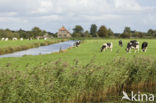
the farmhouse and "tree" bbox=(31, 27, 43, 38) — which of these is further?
the farmhouse

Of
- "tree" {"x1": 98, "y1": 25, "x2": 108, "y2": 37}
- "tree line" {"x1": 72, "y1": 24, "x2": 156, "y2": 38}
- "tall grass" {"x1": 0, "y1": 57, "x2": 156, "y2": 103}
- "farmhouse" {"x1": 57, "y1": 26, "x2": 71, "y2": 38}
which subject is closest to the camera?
"tall grass" {"x1": 0, "y1": 57, "x2": 156, "y2": 103}

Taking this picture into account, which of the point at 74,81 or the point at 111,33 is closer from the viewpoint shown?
the point at 74,81

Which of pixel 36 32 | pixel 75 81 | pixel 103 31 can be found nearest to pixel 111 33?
pixel 103 31

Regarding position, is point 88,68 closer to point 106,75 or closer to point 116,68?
point 106,75

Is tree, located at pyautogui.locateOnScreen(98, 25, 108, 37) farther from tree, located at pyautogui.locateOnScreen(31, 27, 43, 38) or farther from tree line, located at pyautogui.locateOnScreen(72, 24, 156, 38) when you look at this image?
tree, located at pyautogui.locateOnScreen(31, 27, 43, 38)

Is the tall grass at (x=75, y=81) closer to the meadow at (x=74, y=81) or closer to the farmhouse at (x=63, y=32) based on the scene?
the meadow at (x=74, y=81)

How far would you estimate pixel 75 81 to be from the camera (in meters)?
11.4

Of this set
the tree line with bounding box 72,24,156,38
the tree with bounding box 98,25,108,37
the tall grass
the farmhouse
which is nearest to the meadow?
the tall grass

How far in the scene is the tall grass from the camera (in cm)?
948

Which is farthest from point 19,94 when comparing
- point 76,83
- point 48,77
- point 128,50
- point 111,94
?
point 128,50

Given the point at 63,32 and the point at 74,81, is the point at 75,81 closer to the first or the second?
the point at 74,81

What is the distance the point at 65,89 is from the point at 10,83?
2751 millimetres

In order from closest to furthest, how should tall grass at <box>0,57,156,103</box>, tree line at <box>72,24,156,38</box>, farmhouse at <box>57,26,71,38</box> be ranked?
1. tall grass at <box>0,57,156,103</box>
2. tree line at <box>72,24,156,38</box>
3. farmhouse at <box>57,26,71,38</box>

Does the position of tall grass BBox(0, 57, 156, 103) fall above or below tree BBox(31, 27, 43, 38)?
below
